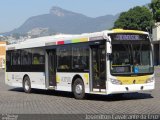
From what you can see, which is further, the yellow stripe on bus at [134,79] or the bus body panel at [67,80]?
the bus body panel at [67,80]

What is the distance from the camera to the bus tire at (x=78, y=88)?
61.8 ft

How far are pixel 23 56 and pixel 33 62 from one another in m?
1.43

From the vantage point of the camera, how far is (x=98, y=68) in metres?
17.9

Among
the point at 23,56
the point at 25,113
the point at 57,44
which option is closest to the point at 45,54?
the point at 57,44

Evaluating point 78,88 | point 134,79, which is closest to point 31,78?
point 78,88

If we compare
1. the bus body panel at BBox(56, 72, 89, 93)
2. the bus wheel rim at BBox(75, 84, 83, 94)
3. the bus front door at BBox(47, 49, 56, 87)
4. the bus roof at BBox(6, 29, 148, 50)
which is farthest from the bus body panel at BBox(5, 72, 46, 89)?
the bus wheel rim at BBox(75, 84, 83, 94)

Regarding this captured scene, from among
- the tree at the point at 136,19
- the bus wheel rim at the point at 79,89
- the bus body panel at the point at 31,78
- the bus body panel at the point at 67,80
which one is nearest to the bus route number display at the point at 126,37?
the bus body panel at the point at 67,80

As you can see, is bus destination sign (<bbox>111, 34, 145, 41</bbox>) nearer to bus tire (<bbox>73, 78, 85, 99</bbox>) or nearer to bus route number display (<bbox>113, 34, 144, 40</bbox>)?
bus route number display (<bbox>113, 34, 144, 40</bbox>)

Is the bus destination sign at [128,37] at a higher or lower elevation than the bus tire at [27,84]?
higher

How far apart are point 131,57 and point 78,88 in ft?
9.31

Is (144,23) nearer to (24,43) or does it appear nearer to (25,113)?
(24,43)

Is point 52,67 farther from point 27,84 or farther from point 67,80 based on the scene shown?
point 27,84

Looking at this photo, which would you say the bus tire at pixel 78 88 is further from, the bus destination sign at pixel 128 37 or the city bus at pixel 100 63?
the bus destination sign at pixel 128 37

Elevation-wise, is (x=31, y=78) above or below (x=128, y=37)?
below
